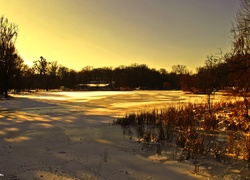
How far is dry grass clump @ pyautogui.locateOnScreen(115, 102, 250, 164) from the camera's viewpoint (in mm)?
6309

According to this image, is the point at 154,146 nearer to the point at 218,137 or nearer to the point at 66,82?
the point at 218,137

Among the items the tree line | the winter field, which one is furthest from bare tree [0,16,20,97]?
the winter field

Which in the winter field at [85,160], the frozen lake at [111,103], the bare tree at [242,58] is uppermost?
the bare tree at [242,58]

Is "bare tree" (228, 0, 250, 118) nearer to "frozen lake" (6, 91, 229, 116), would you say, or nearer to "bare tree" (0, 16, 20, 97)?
"frozen lake" (6, 91, 229, 116)

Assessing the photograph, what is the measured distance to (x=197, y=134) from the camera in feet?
25.1

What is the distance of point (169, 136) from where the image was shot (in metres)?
8.20

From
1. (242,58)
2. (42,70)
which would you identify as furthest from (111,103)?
(42,70)

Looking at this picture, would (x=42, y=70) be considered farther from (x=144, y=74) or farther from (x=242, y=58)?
(x=242, y=58)

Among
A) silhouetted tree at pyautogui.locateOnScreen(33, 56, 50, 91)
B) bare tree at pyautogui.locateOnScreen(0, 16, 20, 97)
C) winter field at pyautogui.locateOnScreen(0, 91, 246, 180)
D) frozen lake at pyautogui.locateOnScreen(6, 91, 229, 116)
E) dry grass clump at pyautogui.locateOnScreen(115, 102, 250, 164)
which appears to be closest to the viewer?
winter field at pyautogui.locateOnScreen(0, 91, 246, 180)

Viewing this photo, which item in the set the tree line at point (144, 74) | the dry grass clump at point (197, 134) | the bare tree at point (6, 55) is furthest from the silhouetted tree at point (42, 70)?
the dry grass clump at point (197, 134)

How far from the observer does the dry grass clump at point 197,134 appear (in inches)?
248

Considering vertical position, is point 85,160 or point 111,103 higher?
point 111,103

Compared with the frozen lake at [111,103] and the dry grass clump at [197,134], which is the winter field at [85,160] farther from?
the frozen lake at [111,103]

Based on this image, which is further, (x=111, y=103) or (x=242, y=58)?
(x=111, y=103)
